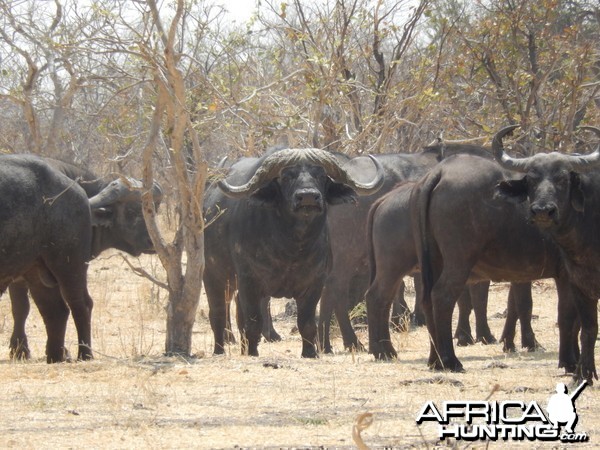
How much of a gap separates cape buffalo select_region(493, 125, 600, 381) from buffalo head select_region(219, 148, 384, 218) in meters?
2.55

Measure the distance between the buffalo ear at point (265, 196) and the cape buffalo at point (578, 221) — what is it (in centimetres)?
300

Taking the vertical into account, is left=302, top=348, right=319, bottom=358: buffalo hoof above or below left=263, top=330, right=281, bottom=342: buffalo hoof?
below

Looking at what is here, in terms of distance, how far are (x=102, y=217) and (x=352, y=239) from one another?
270 cm

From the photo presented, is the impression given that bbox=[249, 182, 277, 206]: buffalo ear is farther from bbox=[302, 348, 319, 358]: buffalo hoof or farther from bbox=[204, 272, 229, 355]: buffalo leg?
bbox=[204, 272, 229, 355]: buffalo leg

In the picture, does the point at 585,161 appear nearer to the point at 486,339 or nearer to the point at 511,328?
the point at 511,328

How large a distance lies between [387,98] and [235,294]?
382 cm

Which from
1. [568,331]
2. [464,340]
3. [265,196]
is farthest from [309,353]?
[568,331]

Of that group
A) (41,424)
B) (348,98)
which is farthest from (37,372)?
(348,98)

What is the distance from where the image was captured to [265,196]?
10414 millimetres

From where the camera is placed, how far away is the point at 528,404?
6.83 m

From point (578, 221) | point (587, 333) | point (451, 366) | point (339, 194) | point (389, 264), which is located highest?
point (339, 194)

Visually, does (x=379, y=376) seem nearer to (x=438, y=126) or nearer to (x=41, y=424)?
(x=41, y=424)

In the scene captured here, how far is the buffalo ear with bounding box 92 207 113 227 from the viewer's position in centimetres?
1265

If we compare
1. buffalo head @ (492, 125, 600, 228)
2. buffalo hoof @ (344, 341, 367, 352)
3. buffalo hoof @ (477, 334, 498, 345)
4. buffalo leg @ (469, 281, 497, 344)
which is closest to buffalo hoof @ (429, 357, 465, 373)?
buffalo head @ (492, 125, 600, 228)
